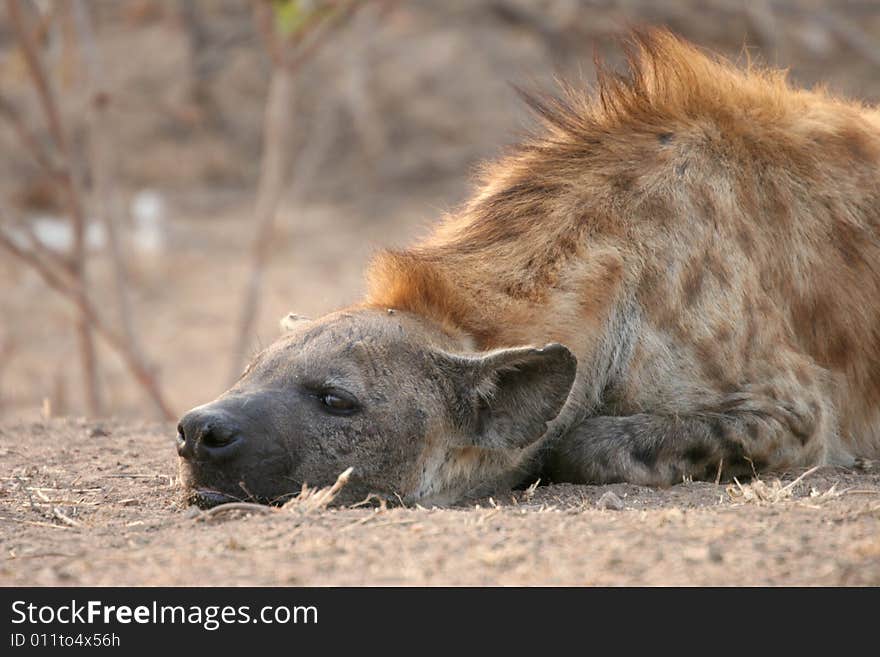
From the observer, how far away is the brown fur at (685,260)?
11.8 ft

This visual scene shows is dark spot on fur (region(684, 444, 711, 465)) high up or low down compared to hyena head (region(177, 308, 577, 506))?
down

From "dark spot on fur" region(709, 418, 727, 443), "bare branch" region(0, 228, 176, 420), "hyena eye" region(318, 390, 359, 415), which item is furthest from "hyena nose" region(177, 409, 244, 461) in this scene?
"bare branch" region(0, 228, 176, 420)

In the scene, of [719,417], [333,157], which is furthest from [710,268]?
[333,157]

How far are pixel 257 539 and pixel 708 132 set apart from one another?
6.70 feet

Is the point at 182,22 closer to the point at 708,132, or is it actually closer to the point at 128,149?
the point at 128,149

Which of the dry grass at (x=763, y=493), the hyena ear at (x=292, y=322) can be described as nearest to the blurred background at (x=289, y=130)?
the hyena ear at (x=292, y=322)

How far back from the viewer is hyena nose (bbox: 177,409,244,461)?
3.01 meters

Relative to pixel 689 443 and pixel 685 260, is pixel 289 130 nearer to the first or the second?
pixel 685 260

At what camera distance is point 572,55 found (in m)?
12.9

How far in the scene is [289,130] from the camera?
10078 mm

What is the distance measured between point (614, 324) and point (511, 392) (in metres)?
0.47

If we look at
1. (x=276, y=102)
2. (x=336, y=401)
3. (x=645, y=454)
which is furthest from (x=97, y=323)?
(x=645, y=454)

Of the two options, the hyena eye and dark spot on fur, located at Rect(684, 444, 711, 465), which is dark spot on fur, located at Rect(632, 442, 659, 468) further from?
the hyena eye
